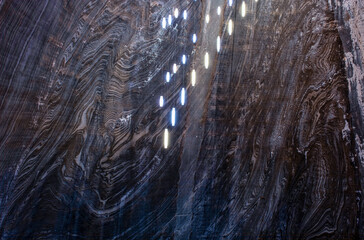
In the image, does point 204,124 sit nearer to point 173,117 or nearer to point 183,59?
point 173,117

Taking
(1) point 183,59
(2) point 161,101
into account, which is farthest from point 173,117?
(1) point 183,59

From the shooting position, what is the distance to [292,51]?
128cm

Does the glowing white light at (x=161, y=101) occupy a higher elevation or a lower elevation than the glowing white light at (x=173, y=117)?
higher

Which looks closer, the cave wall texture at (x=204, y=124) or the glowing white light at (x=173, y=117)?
the cave wall texture at (x=204, y=124)

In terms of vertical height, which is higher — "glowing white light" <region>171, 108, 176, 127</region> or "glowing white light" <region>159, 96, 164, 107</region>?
"glowing white light" <region>159, 96, 164, 107</region>

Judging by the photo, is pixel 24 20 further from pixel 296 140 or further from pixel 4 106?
pixel 296 140

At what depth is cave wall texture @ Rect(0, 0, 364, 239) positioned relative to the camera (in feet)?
3.73

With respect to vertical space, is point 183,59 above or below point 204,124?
above

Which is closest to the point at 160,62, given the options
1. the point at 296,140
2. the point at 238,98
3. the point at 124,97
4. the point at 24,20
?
the point at 124,97

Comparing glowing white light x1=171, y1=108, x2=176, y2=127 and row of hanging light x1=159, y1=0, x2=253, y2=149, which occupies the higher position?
row of hanging light x1=159, y1=0, x2=253, y2=149

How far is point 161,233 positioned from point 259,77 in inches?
30.2

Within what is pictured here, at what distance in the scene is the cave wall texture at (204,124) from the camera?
1136 mm

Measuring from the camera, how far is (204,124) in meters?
1.25

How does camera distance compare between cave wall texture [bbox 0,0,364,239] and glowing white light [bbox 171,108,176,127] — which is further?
glowing white light [bbox 171,108,176,127]
